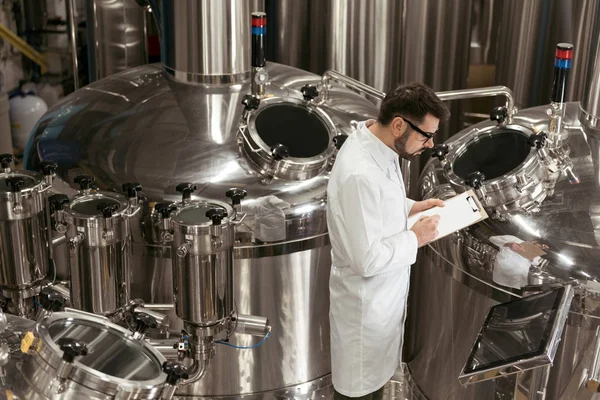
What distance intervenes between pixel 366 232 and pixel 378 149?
253 mm

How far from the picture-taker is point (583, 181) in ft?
A: 9.20

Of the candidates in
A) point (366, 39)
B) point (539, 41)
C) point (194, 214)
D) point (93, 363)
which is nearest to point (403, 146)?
point (194, 214)

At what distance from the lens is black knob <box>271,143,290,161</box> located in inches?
120

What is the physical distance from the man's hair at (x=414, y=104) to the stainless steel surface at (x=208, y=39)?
1.02 m

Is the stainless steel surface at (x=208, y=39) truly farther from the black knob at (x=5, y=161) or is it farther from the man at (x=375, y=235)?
the man at (x=375, y=235)

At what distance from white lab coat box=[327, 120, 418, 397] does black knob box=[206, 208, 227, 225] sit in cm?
32

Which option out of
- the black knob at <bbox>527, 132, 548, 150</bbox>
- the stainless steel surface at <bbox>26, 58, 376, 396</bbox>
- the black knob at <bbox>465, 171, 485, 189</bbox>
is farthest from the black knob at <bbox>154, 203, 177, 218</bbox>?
the black knob at <bbox>527, 132, 548, 150</bbox>

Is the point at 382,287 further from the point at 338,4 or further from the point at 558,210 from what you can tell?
the point at 338,4

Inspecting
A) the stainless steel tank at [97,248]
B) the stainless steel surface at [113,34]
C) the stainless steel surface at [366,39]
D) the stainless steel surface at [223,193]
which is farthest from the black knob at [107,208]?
the stainless steel surface at [113,34]

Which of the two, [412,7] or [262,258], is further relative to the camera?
[412,7]

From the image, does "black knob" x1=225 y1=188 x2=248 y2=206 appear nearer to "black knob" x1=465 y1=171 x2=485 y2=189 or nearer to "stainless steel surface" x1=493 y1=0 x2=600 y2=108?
"black knob" x1=465 y1=171 x2=485 y2=189

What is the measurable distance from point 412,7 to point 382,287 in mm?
2004

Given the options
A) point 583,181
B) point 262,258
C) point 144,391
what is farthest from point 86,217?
point 583,181

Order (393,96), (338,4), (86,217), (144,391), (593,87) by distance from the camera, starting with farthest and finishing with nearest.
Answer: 1. (338,4)
2. (593,87)
3. (86,217)
4. (393,96)
5. (144,391)
